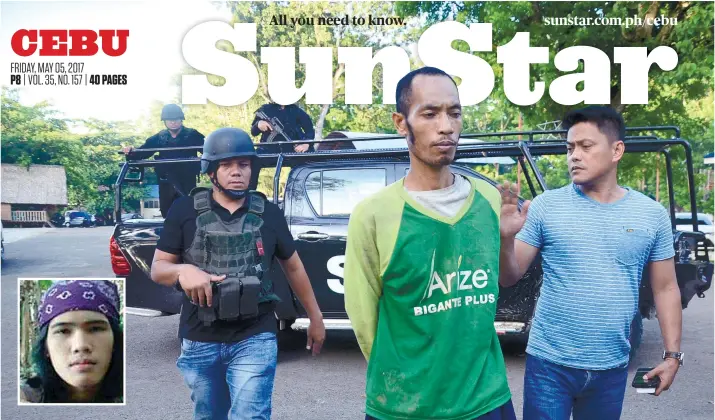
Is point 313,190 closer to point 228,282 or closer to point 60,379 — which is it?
point 228,282

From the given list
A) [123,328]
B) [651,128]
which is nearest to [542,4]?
[651,128]

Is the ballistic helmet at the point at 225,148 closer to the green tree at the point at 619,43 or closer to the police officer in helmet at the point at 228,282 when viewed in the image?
the police officer in helmet at the point at 228,282

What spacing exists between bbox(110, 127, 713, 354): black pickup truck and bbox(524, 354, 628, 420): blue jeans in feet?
5.53

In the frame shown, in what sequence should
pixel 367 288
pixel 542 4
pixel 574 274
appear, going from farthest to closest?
1. pixel 542 4
2. pixel 574 274
3. pixel 367 288

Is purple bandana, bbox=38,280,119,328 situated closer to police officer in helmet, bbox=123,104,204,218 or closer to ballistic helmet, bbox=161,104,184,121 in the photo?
police officer in helmet, bbox=123,104,204,218

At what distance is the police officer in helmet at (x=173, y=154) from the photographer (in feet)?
13.4

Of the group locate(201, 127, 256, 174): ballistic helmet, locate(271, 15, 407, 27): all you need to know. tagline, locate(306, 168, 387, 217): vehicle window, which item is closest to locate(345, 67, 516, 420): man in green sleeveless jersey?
locate(201, 127, 256, 174): ballistic helmet

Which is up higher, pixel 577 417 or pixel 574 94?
pixel 574 94

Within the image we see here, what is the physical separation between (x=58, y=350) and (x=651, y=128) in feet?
13.7

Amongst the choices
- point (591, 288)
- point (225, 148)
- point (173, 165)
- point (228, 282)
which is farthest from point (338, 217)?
point (591, 288)

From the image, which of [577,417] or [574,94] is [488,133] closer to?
[574,94]

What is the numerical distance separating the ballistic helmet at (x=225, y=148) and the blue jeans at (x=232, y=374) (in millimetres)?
885

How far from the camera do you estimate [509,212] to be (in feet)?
6.45

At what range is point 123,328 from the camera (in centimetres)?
418
